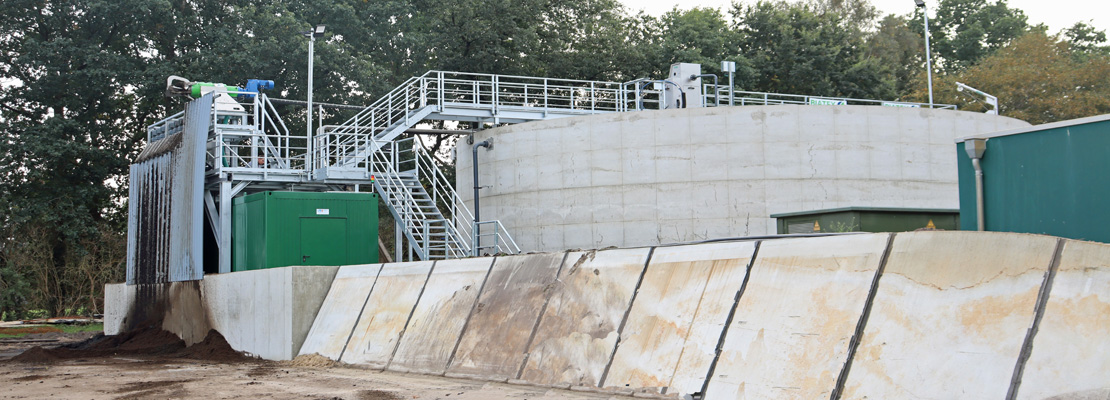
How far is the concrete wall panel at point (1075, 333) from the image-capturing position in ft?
24.7

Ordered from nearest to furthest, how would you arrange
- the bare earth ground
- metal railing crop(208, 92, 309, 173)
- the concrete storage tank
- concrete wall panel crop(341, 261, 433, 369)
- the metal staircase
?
1. the bare earth ground
2. concrete wall panel crop(341, 261, 433, 369)
3. metal railing crop(208, 92, 309, 173)
4. the metal staircase
5. the concrete storage tank

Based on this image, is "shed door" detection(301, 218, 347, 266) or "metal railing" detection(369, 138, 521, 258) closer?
Result: "shed door" detection(301, 218, 347, 266)

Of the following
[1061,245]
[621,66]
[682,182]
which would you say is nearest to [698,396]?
[1061,245]

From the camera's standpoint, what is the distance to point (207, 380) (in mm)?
14484

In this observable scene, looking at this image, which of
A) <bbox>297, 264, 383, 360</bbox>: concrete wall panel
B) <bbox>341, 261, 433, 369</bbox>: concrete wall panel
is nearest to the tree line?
<bbox>297, 264, 383, 360</bbox>: concrete wall panel

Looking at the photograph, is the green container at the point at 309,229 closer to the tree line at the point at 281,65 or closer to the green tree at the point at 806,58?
the tree line at the point at 281,65

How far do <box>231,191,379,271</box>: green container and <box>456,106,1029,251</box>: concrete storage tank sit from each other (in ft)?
17.7

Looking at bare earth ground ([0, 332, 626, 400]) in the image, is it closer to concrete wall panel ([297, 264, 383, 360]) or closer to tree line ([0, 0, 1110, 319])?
concrete wall panel ([297, 264, 383, 360])

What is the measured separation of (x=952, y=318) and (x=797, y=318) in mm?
1549

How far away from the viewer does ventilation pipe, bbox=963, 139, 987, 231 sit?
523 inches

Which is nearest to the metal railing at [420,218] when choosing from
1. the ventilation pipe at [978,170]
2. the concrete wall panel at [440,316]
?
the concrete wall panel at [440,316]

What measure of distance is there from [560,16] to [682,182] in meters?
23.4

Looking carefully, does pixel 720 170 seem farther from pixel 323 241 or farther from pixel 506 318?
pixel 506 318

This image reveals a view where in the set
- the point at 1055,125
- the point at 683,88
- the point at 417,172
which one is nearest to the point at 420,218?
the point at 417,172
